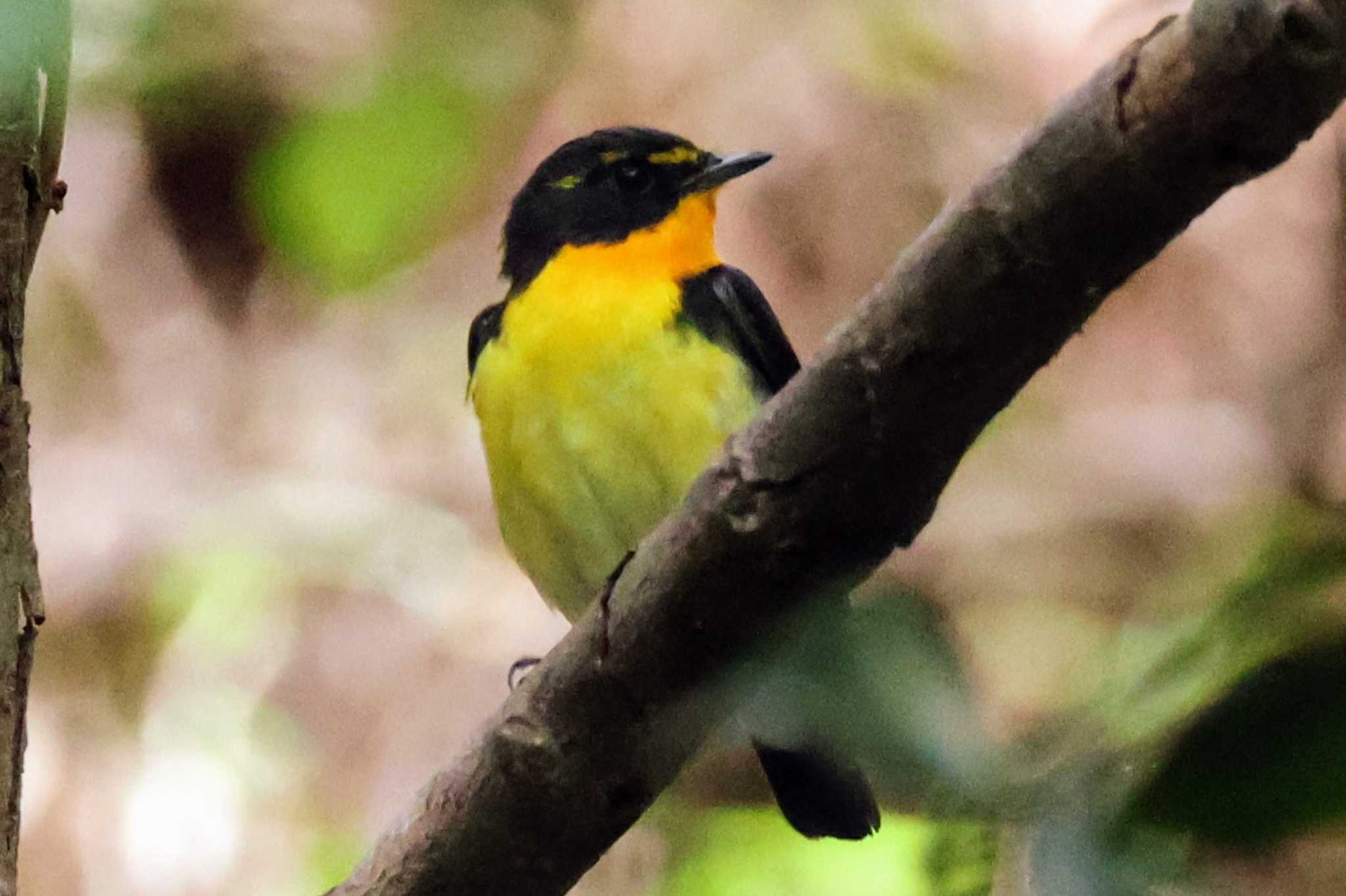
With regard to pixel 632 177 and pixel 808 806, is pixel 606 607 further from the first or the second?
pixel 632 177

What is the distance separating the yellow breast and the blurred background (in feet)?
0.93

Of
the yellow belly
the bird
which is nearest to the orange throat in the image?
the bird

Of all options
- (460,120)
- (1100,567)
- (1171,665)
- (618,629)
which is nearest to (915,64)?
(1100,567)

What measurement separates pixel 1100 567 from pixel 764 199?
1.71 meters

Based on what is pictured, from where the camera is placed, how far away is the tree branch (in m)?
1.02

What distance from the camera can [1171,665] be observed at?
0.49 meters

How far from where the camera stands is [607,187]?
10.7 ft

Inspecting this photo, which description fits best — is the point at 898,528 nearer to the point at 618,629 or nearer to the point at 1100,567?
the point at 618,629

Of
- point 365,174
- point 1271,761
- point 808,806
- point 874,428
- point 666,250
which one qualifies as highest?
point 666,250

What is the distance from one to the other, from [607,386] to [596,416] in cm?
5

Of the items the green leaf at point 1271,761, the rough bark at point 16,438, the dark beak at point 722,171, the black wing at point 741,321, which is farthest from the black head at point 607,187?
the green leaf at point 1271,761

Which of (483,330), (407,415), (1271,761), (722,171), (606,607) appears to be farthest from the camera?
(407,415)

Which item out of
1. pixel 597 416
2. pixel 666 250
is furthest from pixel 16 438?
pixel 666 250

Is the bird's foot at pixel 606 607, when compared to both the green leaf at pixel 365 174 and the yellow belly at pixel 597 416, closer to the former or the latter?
the green leaf at pixel 365 174
